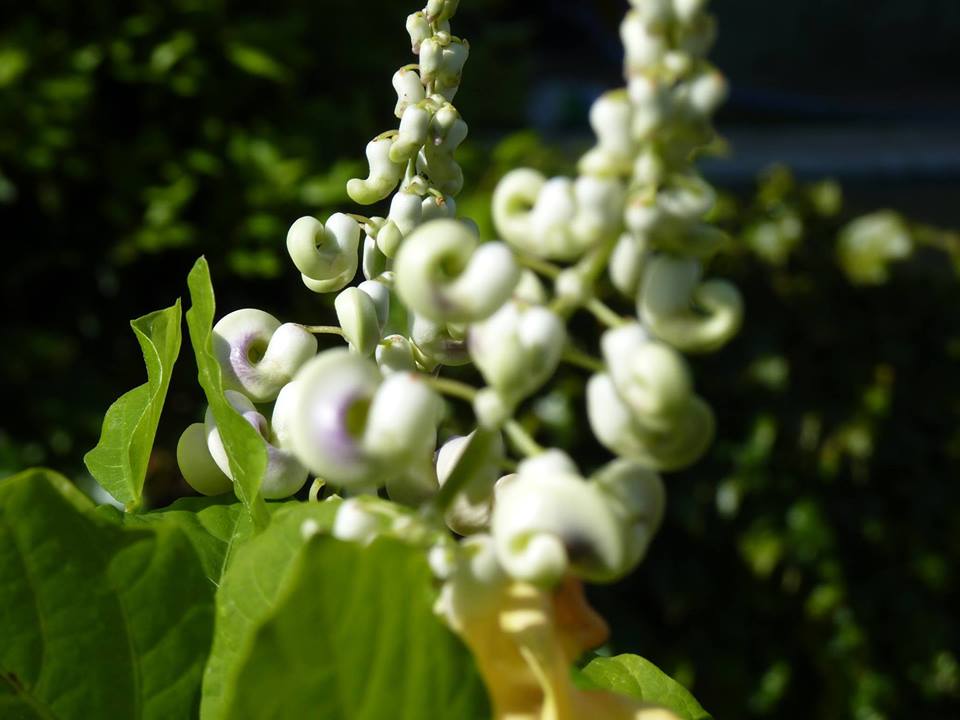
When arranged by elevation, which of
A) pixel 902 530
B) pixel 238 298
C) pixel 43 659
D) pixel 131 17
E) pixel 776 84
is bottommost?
pixel 776 84

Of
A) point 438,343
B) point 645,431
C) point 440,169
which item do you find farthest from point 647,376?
point 440,169

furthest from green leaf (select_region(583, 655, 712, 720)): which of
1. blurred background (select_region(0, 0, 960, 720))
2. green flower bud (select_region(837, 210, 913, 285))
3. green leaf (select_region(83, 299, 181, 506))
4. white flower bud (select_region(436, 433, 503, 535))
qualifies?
green flower bud (select_region(837, 210, 913, 285))

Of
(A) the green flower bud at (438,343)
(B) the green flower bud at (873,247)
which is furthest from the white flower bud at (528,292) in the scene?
(B) the green flower bud at (873,247)

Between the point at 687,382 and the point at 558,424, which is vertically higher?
the point at 687,382

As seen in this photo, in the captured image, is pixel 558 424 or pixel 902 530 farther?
pixel 902 530

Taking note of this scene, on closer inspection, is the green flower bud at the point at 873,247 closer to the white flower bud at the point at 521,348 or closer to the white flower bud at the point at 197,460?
the white flower bud at the point at 197,460

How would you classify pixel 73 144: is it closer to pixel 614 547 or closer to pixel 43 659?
pixel 43 659

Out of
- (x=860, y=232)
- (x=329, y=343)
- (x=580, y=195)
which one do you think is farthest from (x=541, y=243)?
(x=860, y=232)
